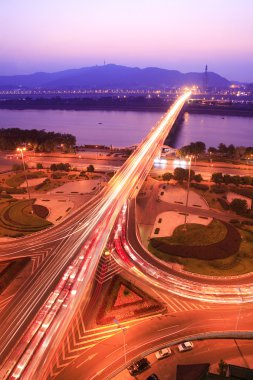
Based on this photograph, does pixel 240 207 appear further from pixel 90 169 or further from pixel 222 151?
pixel 222 151

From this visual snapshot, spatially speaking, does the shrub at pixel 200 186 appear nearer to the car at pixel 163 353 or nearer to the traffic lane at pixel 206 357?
the traffic lane at pixel 206 357

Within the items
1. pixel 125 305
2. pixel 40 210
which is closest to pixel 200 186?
pixel 40 210

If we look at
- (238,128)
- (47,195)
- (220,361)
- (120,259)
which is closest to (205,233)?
(120,259)

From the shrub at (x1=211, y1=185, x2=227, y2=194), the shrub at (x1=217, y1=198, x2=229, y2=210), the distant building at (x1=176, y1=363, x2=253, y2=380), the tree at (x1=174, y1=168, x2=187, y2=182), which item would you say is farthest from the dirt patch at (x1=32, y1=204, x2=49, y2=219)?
the distant building at (x1=176, y1=363, x2=253, y2=380)

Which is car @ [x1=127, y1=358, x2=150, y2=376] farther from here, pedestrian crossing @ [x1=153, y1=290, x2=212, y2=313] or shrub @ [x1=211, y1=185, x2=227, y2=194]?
shrub @ [x1=211, y1=185, x2=227, y2=194]

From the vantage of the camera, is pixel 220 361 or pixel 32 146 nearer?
pixel 220 361

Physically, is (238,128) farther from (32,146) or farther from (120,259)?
(120,259)

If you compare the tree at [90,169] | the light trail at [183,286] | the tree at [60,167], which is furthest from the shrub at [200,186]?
the tree at [60,167]
